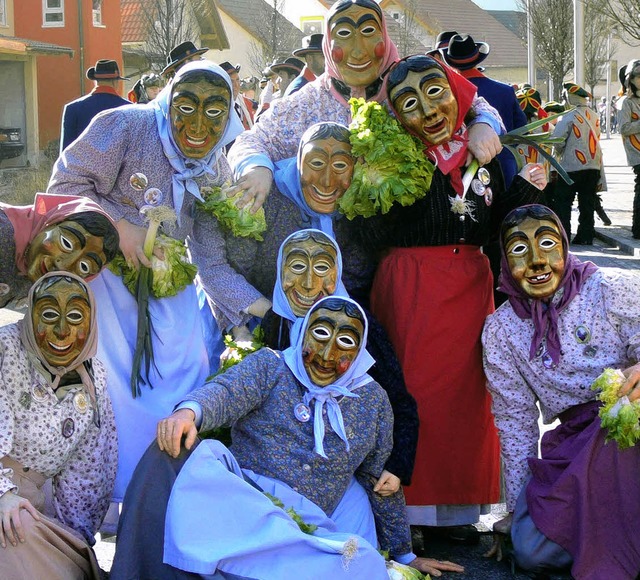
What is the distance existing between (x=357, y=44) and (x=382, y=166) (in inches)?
30.2

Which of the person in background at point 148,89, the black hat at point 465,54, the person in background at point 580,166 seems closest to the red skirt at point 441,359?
the black hat at point 465,54

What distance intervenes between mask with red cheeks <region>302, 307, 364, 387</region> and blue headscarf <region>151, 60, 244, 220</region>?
0.97 m

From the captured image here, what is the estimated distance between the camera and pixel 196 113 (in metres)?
4.63

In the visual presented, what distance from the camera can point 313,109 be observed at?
5.15 m

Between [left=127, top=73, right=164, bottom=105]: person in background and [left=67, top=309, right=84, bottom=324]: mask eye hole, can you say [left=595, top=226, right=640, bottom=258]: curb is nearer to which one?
[left=127, top=73, right=164, bottom=105]: person in background

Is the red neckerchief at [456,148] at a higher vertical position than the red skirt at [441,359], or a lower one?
higher

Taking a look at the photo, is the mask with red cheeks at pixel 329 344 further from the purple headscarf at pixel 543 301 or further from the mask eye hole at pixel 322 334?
the purple headscarf at pixel 543 301

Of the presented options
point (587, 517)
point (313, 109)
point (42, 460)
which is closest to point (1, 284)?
point (42, 460)

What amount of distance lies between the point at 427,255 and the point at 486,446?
976mm

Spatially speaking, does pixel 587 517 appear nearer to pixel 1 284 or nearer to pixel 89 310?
pixel 89 310

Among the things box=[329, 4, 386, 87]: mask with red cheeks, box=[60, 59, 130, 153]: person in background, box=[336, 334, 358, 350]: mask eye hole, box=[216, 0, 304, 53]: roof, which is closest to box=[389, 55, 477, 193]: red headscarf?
box=[329, 4, 386, 87]: mask with red cheeks

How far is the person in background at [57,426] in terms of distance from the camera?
381 centimetres

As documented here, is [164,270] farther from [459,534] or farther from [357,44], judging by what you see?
[459,534]

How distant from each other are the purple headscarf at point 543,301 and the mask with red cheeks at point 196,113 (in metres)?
1.43
